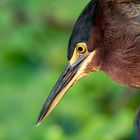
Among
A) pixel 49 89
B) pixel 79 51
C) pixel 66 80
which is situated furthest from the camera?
pixel 49 89

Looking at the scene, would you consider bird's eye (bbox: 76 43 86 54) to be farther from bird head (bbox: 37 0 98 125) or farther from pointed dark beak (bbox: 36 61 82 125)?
pointed dark beak (bbox: 36 61 82 125)

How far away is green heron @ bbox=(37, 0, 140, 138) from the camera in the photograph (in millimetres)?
3426

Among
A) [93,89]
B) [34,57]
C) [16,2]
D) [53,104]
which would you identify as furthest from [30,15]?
[53,104]

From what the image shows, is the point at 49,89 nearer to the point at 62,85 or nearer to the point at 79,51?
the point at 62,85

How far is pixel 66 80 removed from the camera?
11.8 feet

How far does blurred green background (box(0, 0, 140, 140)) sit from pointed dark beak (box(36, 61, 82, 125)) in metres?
0.62

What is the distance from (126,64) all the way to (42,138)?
1007mm

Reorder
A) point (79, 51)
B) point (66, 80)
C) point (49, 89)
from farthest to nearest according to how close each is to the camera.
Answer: point (49, 89) → point (66, 80) → point (79, 51)

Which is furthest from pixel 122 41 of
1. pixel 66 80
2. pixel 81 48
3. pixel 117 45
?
pixel 66 80

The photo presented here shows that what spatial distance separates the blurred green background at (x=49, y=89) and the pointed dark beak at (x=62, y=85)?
0.62 metres

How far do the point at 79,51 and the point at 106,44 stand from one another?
128 millimetres

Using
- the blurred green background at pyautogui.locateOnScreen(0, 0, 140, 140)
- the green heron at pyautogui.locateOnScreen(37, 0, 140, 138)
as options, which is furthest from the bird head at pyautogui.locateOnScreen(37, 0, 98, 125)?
the blurred green background at pyautogui.locateOnScreen(0, 0, 140, 140)

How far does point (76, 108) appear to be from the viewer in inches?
193

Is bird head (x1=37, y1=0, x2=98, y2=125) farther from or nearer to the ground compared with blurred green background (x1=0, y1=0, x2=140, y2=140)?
farther from the ground
